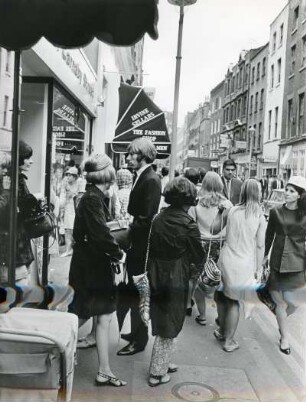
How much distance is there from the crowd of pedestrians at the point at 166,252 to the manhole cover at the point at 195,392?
0.14m

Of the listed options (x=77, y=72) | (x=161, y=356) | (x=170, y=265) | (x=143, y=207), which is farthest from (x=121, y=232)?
(x=77, y=72)

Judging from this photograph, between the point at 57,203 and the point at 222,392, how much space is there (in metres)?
3.38

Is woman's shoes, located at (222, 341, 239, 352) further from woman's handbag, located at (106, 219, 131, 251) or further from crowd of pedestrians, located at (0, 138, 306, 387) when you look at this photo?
woman's handbag, located at (106, 219, 131, 251)

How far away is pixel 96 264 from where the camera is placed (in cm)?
353

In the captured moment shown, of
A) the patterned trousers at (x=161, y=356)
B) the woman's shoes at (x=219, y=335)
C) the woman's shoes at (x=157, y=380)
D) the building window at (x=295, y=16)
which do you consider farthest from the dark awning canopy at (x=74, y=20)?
the woman's shoes at (x=219, y=335)

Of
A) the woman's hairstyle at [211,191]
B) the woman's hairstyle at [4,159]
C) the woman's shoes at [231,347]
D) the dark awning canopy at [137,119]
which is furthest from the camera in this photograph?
the dark awning canopy at [137,119]

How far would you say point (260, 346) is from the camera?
4.55 m

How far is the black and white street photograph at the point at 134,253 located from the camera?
2811 mm

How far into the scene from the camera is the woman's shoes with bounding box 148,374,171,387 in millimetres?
3551

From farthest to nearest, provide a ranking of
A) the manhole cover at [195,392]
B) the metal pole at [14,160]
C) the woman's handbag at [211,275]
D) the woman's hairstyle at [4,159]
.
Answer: the woman's handbag at [211,275] → the manhole cover at [195,392] → the woman's hairstyle at [4,159] → the metal pole at [14,160]

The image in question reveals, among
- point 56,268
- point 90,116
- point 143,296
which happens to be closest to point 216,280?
point 143,296

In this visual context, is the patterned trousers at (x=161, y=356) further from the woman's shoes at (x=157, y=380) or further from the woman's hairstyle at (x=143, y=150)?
the woman's hairstyle at (x=143, y=150)

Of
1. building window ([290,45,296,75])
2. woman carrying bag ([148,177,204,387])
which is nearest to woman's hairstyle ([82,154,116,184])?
woman carrying bag ([148,177,204,387])

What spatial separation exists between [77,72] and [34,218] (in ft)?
9.91
